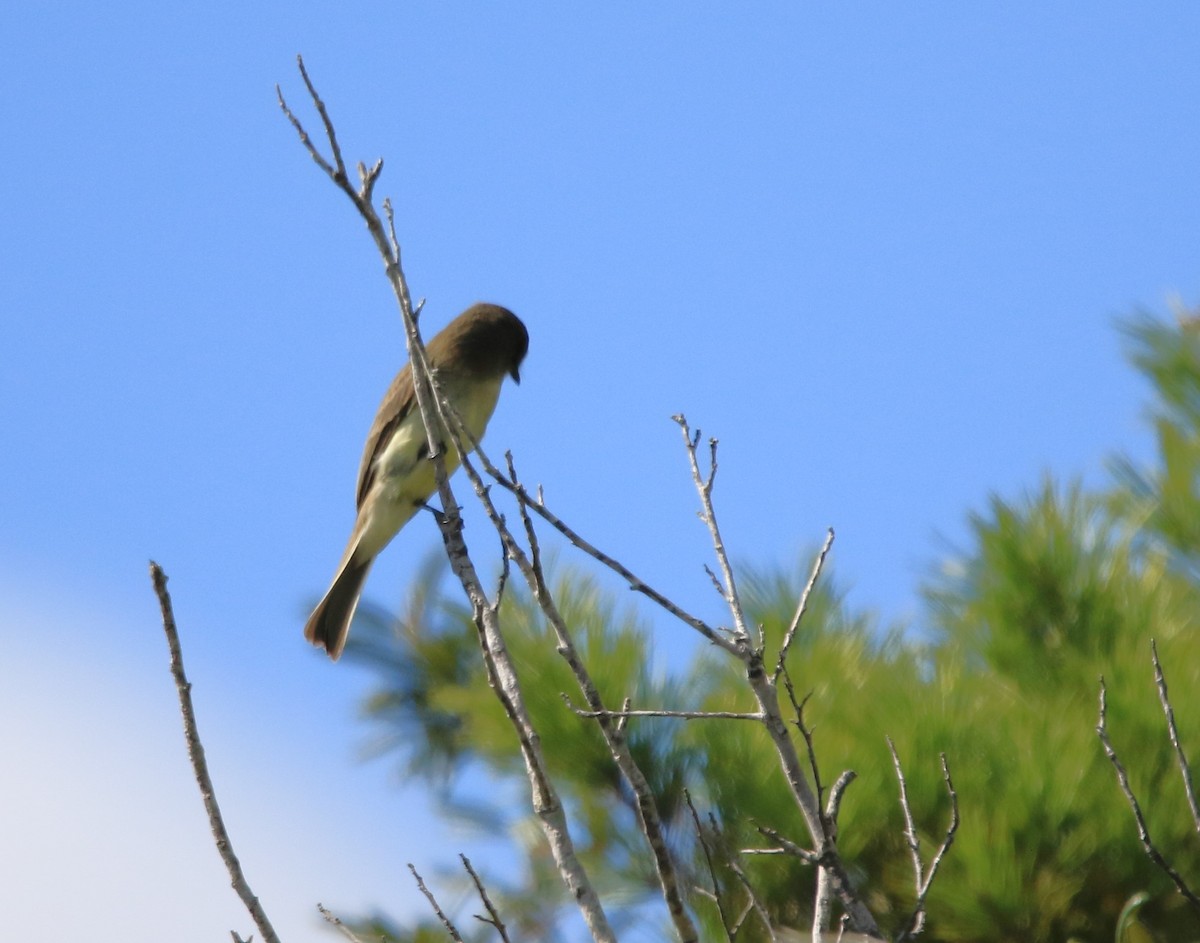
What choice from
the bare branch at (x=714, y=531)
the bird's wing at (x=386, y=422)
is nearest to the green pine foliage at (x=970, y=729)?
the bare branch at (x=714, y=531)

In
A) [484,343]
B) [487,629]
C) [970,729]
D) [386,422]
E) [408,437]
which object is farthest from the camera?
[484,343]

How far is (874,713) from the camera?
2.67 m

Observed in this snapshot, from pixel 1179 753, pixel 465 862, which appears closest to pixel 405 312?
pixel 465 862

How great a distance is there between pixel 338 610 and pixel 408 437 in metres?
0.53

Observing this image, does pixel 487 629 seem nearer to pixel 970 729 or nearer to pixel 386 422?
pixel 970 729

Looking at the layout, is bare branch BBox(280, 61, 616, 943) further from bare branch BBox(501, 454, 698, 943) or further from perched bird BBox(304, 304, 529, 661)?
perched bird BBox(304, 304, 529, 661)

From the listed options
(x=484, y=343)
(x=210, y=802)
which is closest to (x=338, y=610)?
(x=484, y=343)

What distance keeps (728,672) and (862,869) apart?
0.39 metres

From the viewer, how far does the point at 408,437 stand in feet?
15.2

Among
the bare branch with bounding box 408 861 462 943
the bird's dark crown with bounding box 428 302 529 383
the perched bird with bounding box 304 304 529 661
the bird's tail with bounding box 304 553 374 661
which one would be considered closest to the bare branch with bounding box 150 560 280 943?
the bare branch with bounding box 408 861 462 943

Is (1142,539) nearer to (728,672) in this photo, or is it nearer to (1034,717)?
(1034,717)

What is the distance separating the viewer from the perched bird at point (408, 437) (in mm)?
4641

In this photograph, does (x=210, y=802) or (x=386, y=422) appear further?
(x=386, y=422)

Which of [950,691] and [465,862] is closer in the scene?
[465,862]
